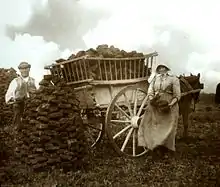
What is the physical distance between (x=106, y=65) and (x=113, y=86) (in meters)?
0.31

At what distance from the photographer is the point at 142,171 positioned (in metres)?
6.68

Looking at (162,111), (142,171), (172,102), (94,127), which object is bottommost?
(142,171)

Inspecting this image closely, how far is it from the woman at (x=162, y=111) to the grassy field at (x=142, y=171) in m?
0.25

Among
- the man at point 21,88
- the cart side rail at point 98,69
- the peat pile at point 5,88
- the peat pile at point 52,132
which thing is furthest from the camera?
the peat pile at point 5,88

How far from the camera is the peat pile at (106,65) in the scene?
7.21 metres

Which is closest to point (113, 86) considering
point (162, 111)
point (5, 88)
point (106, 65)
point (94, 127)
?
point (106, 65)

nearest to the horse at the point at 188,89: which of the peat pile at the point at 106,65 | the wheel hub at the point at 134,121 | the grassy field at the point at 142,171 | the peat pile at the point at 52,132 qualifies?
the grassy field at the point at 142,171

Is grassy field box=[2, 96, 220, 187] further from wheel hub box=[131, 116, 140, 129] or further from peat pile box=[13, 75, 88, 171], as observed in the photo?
wheel hub box=[131, 116, 140, 129]

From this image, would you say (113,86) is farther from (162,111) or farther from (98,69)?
(162,111)

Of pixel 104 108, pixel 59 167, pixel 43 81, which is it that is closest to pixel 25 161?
pixel 59 167

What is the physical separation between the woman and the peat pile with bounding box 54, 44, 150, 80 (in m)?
0.40

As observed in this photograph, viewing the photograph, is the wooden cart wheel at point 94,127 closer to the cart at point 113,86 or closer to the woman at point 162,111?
the cart at point 113,86

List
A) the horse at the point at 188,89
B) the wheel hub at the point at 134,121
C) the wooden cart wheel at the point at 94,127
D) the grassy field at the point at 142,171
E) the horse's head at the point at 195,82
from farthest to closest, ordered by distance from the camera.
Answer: the horse's head at the point at 195,82 < the horse at the point at 188,89 < the wooden cart wheel at the point at 94,127 < the wheel hub at the point at 134,121 < the grassy field at the point at 142,171

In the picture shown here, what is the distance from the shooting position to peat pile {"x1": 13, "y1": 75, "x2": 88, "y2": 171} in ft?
21.6
